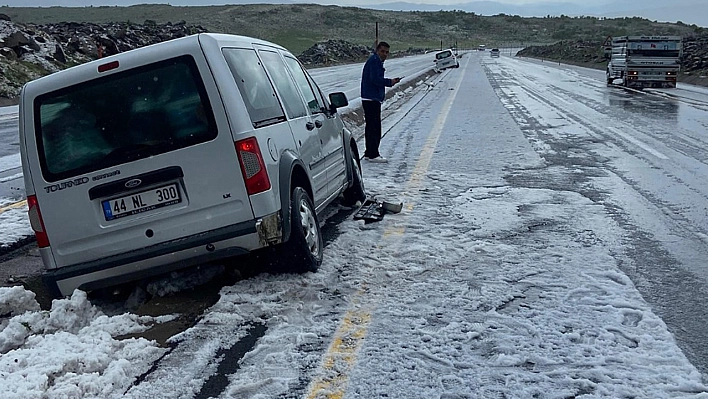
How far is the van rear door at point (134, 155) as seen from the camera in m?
4.79

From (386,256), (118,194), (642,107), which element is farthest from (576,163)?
(642,107)

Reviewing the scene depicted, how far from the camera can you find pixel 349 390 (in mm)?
3619

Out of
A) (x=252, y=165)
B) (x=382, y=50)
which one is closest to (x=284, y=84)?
(x=252, y=165)

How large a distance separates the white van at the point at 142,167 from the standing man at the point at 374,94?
6.01 meters

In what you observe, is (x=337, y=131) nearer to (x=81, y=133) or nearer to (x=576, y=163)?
(x=81, y=133)

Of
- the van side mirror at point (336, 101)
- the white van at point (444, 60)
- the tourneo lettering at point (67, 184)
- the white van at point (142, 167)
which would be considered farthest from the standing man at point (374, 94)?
the white van at point (444, 60)

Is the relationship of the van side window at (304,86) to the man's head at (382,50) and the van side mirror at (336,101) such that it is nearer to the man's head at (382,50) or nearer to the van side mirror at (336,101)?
the van side mirror at (336,101)

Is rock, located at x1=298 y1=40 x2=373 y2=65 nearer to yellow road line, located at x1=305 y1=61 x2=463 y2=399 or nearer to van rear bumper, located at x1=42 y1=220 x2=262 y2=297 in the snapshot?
van rear bumper, located at x1=42 y1=220 x2=262 y2=297

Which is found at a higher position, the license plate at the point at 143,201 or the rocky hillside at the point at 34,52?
the rocky hillside at the point at 34,52

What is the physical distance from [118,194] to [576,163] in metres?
7.15

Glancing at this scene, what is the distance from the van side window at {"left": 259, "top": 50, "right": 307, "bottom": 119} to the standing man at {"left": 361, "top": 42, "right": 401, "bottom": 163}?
4443mm

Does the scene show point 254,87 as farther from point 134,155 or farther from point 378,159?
point 378,159

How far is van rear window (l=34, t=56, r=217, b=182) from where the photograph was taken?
15.8 ft

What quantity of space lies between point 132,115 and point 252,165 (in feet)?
2.89
